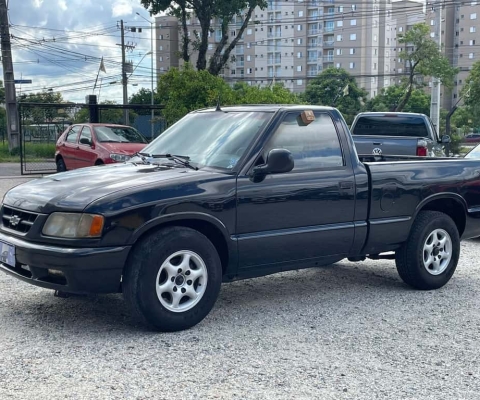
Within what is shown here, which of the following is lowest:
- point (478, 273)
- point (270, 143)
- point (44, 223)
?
point (478, 273)

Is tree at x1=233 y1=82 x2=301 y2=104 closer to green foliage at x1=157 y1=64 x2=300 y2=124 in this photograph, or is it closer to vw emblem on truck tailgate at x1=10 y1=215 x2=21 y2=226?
green foliage at x1=157 y1=64 x2=300 y2=124

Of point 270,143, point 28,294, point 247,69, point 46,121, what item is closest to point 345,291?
point 270,143

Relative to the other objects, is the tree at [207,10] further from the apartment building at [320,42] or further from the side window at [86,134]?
the apartment building at [320,42]

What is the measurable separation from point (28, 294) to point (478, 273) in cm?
483

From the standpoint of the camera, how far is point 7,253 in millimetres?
5188

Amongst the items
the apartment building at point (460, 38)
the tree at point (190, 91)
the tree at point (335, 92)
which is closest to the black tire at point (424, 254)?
the tree at point (190, 91)

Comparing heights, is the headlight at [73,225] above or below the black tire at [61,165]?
above

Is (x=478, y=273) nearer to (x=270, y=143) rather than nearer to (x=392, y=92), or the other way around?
(x=270, y=143)

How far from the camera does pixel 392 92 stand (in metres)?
70.5

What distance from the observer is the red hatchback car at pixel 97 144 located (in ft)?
50.6

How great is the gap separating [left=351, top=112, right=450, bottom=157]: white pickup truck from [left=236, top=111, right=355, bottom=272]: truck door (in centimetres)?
853

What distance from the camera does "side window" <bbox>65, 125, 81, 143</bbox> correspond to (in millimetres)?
17073

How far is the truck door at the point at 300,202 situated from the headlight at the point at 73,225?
1.17 meters

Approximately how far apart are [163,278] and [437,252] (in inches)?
122
